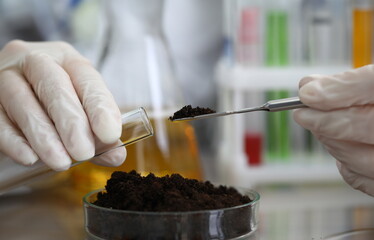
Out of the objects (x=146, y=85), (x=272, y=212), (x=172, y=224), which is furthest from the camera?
(x=146, y=85)

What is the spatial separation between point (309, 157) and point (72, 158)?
88 centimetres

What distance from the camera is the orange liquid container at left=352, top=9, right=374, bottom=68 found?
57.5 inches

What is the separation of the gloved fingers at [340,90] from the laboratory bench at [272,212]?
0.22 metres

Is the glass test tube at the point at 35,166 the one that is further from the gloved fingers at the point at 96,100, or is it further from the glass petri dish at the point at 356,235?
the glass petri dish at the point at 356,235

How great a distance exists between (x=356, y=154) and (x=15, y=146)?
0.59m

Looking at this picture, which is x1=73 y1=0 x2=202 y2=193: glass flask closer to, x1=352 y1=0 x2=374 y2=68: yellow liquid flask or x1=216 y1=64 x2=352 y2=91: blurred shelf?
x1=216 y1=64 x2=352 y2=91: blurred shelf

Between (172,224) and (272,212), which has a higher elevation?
(172,224)

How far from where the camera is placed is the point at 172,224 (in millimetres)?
655

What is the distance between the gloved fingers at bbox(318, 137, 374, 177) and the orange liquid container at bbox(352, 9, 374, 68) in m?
0.60

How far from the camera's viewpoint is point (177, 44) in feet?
6.15

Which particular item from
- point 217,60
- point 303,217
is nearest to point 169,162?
point 303,217

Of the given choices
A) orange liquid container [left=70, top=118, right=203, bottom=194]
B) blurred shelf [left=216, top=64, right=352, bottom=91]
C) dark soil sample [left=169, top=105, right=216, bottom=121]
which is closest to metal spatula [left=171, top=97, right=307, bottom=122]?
dark soil sample [left=169, top=105, right=216, bottom=121]

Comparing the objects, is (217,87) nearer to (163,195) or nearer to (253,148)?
(253,148)

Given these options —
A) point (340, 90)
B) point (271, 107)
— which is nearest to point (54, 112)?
point (271, 107)
